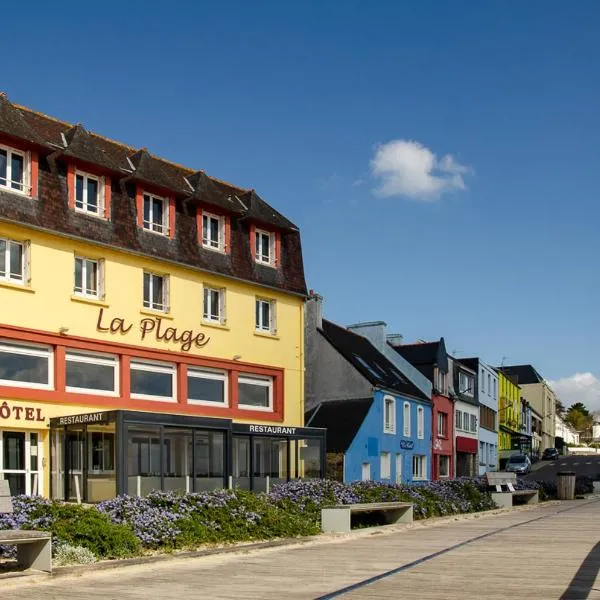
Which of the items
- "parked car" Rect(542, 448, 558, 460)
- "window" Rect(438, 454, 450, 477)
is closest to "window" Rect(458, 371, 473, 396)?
"window" Rect(438, 454, 450, 477)

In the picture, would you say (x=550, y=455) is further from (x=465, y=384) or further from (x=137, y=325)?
(x=137, y=325)

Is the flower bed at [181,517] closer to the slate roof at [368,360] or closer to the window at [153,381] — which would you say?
the window at [153,381]

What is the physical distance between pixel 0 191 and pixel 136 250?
5.18 m

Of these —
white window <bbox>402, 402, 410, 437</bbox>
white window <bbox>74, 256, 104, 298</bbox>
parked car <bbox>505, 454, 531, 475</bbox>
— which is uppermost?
white window <bbox>74, 256, 104, 298</bbox>

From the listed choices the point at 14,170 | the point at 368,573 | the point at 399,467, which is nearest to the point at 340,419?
the point at 399,467

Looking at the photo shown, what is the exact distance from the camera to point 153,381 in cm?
3183

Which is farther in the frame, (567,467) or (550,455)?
(550,455)

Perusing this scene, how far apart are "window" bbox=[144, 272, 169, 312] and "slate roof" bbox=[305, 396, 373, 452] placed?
13.3m

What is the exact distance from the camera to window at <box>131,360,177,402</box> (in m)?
31.1

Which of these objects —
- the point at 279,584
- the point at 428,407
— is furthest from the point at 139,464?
the point at 428,407

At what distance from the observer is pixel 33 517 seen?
15477mm

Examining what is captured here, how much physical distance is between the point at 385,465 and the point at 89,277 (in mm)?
21015

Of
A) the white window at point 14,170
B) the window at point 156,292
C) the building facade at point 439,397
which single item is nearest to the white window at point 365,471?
the building facade at point 439,397

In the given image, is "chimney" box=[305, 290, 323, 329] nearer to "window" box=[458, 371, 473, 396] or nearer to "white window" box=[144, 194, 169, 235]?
"white window" box=[144, 194, 169, 235]
